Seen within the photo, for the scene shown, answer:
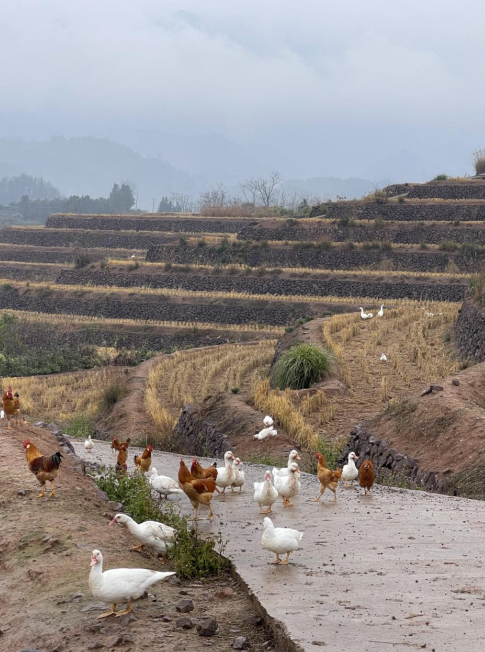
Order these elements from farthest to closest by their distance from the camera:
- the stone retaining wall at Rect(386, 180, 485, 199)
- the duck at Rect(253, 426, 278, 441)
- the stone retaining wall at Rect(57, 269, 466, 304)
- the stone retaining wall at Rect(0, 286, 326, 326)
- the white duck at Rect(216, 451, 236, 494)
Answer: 1. the stone retaining wall at Rect(386, 180, 485, 199)
2. the stone retaining wall at Rect(0, 286, 326, 326)
3. the stone retaining wall at Rect(57, 269, 466, 304)
4. the duck at Rect(253, 426, 278, 441)
5. the white duck at Rect(216, 451, 236, 494)

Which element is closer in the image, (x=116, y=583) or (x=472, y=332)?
(x=116, y=583)

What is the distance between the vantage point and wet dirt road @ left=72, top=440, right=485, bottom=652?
8.20 meters

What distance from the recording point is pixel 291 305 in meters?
68.0

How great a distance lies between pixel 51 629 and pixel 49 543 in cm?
208

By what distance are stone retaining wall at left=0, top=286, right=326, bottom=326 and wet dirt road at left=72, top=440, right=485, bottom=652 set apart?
46.4m

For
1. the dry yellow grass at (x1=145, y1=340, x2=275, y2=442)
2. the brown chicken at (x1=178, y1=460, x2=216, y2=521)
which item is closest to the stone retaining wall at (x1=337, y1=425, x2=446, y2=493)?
the brown chicken at (x1=178, y1=460, x2=216, y2=521)

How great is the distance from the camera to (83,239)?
370 feet

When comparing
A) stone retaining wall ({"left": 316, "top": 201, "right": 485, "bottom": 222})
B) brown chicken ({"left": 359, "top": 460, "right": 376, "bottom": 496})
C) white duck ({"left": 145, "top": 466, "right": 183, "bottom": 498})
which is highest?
stone retaining wall ({"left": 316, "top": 201, "right": 485, "bottom": 222})

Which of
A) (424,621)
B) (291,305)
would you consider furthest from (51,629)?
(291,305)

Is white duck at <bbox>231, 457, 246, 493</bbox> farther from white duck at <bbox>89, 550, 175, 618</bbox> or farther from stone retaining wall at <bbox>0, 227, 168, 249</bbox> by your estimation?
stone retaining wall at <bbox>0, 227, 168, 249</bbox>

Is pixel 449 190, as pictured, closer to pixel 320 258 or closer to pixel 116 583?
pixel 320 258

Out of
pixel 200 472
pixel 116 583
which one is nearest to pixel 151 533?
pixel 116 583

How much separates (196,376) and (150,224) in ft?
244

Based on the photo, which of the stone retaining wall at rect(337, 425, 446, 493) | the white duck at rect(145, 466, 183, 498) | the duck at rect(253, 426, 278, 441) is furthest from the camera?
the duck at rect(253, 426, 278, 441)
